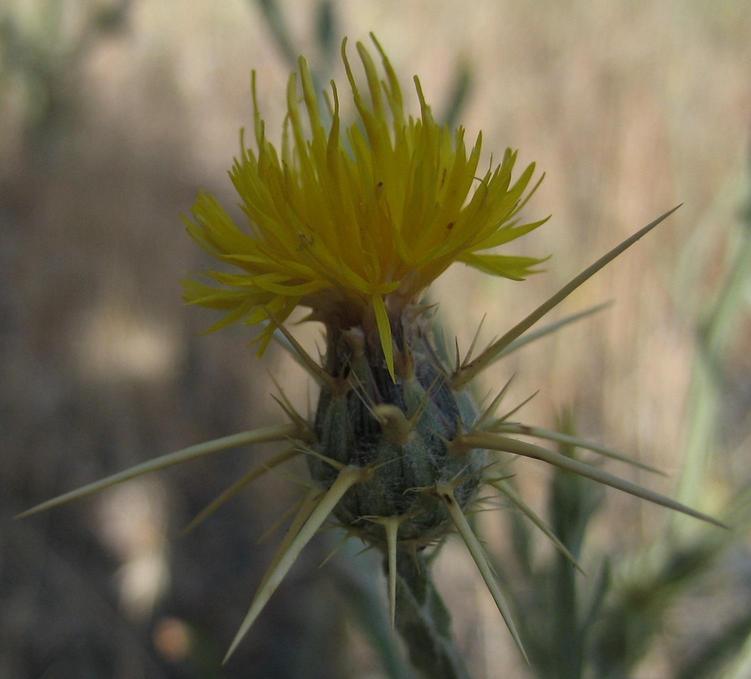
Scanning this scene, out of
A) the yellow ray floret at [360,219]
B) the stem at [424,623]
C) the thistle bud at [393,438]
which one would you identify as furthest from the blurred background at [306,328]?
the yellow ray floret at [360,219]

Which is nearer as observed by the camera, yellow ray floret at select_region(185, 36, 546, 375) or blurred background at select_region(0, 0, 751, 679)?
yellow ray floret at select_region(185, 36, 546, 375)

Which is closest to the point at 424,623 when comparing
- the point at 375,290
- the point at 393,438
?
the point at 393,438

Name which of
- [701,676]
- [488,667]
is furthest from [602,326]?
[701,676]

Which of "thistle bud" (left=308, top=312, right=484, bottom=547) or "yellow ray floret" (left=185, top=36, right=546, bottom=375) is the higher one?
"yellow ray floret" (left=185, top=36, right=546, bottom=375)

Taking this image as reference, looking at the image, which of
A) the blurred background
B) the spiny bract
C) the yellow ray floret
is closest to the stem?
the spiny bract

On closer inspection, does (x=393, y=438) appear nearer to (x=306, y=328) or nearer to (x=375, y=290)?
(x=375, y=290)

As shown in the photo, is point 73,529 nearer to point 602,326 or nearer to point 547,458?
point 602,326

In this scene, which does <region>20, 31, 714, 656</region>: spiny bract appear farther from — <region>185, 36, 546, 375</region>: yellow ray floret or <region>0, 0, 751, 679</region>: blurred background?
<region>0, 0, 751, 679</region>: blurred background
